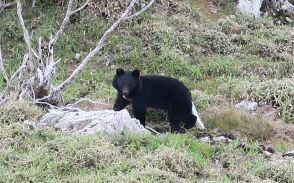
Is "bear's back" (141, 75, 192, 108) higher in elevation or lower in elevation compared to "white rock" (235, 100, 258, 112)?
higher

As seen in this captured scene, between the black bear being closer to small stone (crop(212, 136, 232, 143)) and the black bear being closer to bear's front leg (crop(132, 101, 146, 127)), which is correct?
bear's front leg (crop(132, 101, 146, 127))

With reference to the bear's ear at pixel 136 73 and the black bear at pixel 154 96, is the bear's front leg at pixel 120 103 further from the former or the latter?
the bear's ear at pixel 136 73

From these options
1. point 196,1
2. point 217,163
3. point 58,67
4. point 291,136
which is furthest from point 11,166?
point 196,1

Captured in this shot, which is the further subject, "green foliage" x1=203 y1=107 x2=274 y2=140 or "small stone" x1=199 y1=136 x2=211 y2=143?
"green foliage" x1=203 y1=107 x2=274 y2=140

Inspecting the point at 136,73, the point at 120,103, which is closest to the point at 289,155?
the point at 136,73

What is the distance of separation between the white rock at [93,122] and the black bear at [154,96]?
80 cm

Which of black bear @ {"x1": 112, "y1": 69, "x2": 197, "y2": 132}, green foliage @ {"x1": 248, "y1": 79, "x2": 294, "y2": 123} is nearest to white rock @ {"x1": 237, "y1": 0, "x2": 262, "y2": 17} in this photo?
green foliage @ {"x1": 248, "y1": 79, "x2": 294, "y2": 123}

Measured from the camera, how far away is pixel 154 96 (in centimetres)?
812

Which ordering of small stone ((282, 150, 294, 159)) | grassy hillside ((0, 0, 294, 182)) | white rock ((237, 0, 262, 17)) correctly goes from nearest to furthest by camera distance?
grassy hillside ((0, 0, 294, 182)), small stone ((282, 150, 294, 159)), white rock ((237, 0, 262, 17))

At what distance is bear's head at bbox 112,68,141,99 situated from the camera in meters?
7.79

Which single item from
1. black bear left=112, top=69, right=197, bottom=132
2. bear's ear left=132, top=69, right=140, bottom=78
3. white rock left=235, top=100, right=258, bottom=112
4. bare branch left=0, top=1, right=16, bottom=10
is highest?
bare branch left=0, top=1, right=16, bottom=10

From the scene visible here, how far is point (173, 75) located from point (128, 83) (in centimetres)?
263

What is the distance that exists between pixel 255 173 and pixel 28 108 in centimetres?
281

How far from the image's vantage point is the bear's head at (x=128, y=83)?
779 cm
